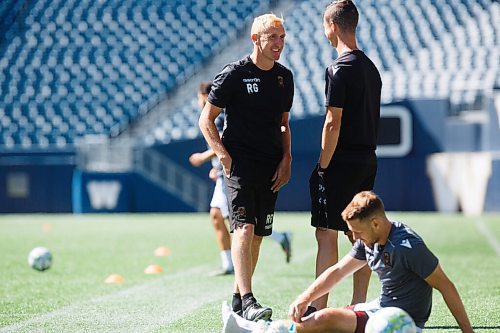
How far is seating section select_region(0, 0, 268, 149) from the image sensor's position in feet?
71.6

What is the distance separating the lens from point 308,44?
72.1ft

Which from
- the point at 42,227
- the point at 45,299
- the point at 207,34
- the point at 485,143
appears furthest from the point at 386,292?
→ the point at 207,34

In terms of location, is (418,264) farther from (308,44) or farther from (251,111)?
(308,44)

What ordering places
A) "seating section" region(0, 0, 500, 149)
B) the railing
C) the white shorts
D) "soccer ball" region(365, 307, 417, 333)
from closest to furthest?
"soccer ball" region(365, 307, 417, 333) → the white shorts → the railing → "seating section" region(0, 0, 500, 149)

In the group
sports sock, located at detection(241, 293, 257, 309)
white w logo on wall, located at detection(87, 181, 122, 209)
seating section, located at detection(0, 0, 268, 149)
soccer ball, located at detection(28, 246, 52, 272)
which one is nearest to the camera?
sports sock, located at detection(241, 293, 257, 309)

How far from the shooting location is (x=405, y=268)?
Answer: 4.58 metres

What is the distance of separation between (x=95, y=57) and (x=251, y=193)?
59.0 ft

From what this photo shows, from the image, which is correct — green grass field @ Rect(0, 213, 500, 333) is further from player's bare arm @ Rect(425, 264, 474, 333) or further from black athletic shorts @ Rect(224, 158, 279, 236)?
player's bare arm @ Rect(425, 264, 474, 333)

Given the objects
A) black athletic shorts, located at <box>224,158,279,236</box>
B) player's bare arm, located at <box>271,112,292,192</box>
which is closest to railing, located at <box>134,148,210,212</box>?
player's bare arm, located at <box>271,112,292,192</box>

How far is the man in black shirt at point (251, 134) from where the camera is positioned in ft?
18.3

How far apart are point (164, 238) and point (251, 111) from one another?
763 centimetres

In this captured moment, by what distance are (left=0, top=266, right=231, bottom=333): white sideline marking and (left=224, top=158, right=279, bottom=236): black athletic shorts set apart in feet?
2.67

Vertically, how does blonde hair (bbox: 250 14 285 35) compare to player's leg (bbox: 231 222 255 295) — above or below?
above

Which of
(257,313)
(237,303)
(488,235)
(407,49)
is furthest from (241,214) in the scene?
(407,49)
